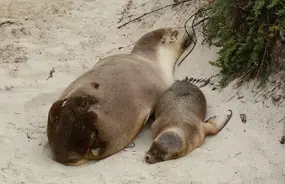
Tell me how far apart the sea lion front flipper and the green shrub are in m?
0.52

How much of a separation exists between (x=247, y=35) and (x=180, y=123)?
1386 mm

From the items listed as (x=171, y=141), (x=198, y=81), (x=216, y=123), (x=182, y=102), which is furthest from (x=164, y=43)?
(x=171, y=141)

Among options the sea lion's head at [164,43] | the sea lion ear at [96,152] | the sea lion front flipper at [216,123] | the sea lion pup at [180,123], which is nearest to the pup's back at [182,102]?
the sea lion pup at [180,123]

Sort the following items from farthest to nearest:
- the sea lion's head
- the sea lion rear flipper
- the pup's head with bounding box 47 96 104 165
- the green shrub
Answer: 1. the sea lion's head
2. the sea lion rear flipper
3. the green shrub
4. the pup's head with bounding box 47 96 104 165

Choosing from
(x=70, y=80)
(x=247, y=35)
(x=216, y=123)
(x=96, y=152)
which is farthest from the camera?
(x=70, y=80)

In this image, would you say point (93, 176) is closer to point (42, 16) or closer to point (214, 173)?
point (214, 173)

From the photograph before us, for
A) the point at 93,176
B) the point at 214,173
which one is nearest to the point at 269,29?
the point at 214,173

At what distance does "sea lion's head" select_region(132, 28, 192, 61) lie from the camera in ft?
24.6

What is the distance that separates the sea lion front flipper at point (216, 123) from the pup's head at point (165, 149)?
0.40 meters

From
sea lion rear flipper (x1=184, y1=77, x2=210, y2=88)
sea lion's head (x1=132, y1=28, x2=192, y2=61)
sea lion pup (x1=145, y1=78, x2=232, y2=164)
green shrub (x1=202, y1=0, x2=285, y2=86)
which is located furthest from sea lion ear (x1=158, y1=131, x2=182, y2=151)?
sea lion's head (x1=132, y1=28, x2=192, y2=61)

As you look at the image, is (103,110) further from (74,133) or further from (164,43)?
(164,43)

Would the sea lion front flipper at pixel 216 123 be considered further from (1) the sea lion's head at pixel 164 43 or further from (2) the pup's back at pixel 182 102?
(1) the sea lion's head at pixel 164 43

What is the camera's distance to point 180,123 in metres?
5.77

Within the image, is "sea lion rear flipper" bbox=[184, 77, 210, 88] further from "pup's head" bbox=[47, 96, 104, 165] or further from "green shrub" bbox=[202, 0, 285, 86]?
"pup's head" bbox=[47, 96, 104, 165]
